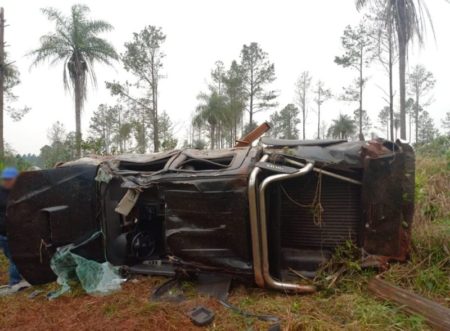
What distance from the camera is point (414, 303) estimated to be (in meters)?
2.61

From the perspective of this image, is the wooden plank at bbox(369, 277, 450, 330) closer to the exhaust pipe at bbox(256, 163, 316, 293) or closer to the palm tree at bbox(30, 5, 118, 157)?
the exhaust pipe at bbox(256, 163, 316, 293)

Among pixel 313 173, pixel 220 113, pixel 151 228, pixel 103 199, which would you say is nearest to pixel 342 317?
pixel 313 173

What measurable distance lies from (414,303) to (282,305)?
1.13 metres

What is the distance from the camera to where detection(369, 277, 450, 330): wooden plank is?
2.38m

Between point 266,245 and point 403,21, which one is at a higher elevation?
point 403,21

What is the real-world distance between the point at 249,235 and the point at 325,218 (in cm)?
103

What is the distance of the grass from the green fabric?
0.13m

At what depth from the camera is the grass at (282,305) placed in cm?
256

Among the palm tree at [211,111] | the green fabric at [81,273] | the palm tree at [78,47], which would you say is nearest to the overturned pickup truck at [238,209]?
the green fabric at [81,273]

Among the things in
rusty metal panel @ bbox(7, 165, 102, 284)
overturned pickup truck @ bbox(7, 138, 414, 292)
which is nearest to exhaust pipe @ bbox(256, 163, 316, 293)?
overturned pickup truck @ bbox(7, 138, 414, 292)

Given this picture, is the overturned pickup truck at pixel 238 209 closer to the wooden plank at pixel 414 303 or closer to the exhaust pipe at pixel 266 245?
the exhaust pipe at pixel 266 245

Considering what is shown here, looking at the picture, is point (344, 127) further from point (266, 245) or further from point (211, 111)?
point (266, 245)

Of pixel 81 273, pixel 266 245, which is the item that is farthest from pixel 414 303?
pixel 81 273

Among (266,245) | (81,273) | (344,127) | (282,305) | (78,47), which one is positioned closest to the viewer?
(282,305)
